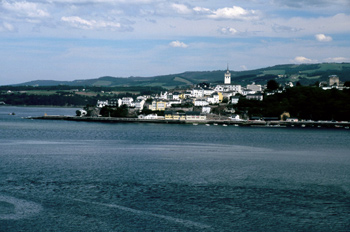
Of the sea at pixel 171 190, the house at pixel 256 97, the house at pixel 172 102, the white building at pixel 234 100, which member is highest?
the house at pixel 256 97

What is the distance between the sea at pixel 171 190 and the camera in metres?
11.3

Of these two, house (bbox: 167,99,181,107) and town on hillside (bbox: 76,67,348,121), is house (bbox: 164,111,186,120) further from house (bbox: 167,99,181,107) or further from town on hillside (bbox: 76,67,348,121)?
house (bbox: 167,99,181,107)

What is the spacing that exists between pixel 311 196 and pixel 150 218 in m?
5.25

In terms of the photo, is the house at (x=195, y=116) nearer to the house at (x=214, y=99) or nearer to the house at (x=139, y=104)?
the house at (x=214, y=99)

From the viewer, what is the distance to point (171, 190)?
14492 mm

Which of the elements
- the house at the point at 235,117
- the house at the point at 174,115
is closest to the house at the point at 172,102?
the house at the point at 174,115

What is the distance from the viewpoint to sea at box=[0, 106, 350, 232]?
11328 mm

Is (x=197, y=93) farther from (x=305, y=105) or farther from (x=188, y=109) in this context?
(x=305, y=105)

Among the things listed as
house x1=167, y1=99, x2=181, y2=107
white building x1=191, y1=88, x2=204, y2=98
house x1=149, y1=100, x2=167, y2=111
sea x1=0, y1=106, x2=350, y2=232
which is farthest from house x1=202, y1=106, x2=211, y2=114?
sea x1=0, y1=106, x2=350, y2=232

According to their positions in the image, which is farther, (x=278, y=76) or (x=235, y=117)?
(x=278, y=76)

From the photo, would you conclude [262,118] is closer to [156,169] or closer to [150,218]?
[156,169]

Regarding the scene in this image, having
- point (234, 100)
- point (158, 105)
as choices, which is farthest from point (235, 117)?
point (158, 105)

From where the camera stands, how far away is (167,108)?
65.4 m

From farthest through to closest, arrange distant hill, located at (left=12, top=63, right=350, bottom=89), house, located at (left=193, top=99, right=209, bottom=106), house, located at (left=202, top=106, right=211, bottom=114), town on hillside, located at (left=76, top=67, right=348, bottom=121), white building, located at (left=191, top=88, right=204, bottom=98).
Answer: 1. distant hill, located at (left=12, top=63, right=350, bottom=89)
2. white building, located at (left=191, top=88, right=204, bottom=98)
3. house, located at (left=193, top=99, right=209, bottom=106)
4. house, located at (left=202, top=106, right=211, bottom=114)
5. town on hillside, located at (left=76, top=67, right=348, bottom=121)
